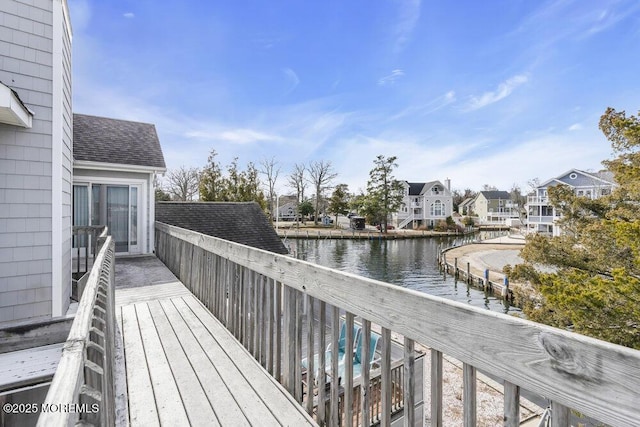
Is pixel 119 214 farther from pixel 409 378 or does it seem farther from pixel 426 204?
pixel 426 204

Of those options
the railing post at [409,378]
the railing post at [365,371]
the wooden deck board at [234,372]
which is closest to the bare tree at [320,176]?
the wooden deck board at [234,372]

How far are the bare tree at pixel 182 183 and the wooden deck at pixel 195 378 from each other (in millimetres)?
36409

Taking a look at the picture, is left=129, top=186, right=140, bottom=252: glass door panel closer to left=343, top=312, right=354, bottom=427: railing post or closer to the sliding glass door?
the sliding glass door

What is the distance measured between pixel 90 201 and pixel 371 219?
3686 cm

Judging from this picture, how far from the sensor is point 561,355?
82cm

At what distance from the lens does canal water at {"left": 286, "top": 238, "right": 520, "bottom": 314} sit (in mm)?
17147

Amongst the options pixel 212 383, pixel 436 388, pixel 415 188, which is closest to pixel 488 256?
pixel 415 188

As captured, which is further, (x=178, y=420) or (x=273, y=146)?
(x=273, y=146)

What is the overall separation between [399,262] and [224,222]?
17698 millimetres

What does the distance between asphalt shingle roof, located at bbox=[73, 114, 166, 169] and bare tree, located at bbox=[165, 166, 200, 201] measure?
1105 inches

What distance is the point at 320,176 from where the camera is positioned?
4947 cm

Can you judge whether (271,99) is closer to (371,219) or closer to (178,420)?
(178,420)

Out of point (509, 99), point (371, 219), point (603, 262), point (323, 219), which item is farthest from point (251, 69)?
point (323, 219)

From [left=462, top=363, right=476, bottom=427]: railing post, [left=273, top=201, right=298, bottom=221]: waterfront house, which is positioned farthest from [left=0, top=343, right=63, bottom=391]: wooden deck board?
[left=273, top=201, right=298, bottom=221]: waterfront house
